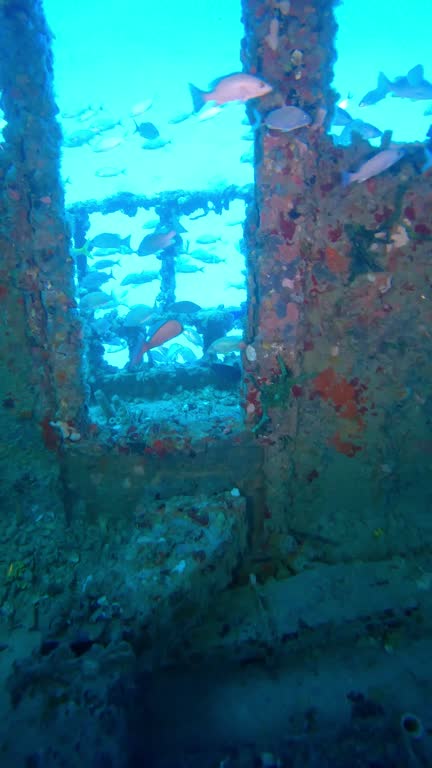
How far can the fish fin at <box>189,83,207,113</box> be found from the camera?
13.7 ft

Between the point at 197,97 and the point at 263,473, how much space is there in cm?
371

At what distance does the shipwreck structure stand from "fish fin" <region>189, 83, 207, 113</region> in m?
0.86

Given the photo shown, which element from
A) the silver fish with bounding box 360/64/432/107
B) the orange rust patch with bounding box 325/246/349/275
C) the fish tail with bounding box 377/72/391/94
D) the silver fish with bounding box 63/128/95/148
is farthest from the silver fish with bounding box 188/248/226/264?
the orange rust patch with bounding box 325/246/349/275

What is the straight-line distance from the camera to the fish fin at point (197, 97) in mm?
4168

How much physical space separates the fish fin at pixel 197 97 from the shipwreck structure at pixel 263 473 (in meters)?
0.86

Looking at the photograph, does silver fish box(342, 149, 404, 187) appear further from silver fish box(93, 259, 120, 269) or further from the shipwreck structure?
silver fish box(93, 259, 120, 269)

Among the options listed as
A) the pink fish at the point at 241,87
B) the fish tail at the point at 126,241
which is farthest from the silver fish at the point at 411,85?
the fish tail at the point at 126,241

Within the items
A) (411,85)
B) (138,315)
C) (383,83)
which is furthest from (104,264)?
(411,85)

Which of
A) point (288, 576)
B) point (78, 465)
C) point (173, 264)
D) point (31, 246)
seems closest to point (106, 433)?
point (78, 465)

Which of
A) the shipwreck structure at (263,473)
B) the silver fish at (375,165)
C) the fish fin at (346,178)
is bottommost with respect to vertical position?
the shipwreck structure at (263,473)

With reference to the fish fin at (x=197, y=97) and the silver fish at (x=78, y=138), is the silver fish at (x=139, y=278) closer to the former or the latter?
the silver fish at (x=78, y=138)

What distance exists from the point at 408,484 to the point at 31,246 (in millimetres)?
3844

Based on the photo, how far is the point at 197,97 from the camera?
167 inches

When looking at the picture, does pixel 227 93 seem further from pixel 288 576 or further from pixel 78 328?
pixel 288 576
